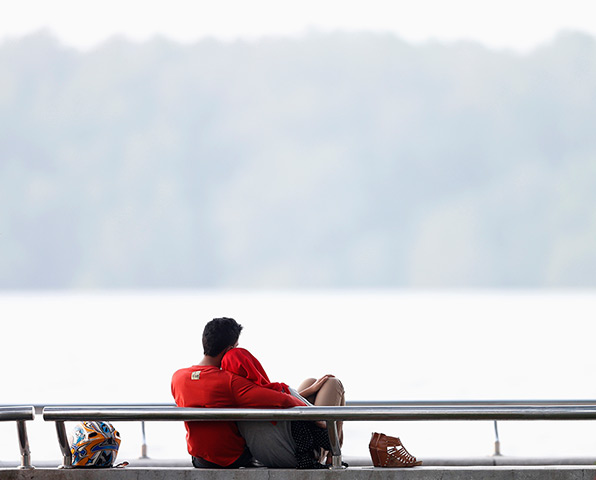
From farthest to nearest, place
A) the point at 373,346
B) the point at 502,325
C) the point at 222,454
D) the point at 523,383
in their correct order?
the point at 502,325 → the point at 373,346 → the point at 523,383 → the point at 222,454

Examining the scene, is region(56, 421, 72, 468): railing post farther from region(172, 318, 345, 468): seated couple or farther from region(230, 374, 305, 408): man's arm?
region(230, 374, 305, 408): man's arm

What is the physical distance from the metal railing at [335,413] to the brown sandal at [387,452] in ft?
0.68

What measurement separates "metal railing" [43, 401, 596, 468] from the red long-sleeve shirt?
0.78ft

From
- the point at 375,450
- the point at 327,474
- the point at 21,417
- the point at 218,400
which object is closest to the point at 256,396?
the point at 218,400

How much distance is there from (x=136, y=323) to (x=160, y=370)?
38500mm

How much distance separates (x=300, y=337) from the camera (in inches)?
2539

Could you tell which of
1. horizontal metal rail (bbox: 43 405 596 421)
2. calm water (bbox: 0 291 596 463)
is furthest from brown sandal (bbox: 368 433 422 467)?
calm water (bbox: 0 291 596 463)

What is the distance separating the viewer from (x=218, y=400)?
573 centimetres

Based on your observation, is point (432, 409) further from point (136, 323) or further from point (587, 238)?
point (587, 238)

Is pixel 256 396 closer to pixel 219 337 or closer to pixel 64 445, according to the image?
pixel 219 337

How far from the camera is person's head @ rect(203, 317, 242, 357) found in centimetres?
589

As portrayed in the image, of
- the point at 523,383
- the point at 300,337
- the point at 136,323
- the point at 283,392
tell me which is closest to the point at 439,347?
the point at 300,337

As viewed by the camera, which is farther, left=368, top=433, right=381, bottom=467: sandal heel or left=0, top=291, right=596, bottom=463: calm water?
left=0, top=291, right=596, bottom=463: calm water

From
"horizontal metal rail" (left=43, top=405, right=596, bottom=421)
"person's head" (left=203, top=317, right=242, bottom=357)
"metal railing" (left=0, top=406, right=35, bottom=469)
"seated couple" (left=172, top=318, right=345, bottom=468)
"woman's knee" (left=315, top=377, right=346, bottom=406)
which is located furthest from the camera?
"woman's knee" (left=315, top=377, right=346, bottom=406)
